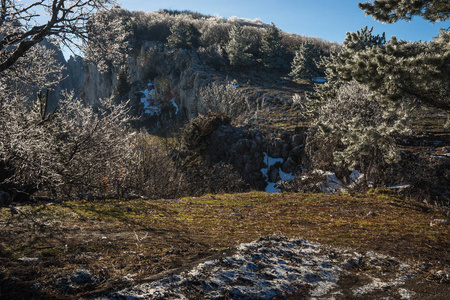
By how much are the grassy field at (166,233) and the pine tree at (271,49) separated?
48745 mm

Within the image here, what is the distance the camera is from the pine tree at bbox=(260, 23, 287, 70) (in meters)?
51.7

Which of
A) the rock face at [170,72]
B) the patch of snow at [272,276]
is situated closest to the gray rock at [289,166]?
the patch of snow at [272,276]

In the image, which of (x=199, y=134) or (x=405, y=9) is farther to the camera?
(x=199, y=134)

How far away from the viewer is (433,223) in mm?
5270

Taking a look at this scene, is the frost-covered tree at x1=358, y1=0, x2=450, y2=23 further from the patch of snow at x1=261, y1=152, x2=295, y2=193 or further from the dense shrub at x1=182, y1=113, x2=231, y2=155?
the dense shrub at x1=182, y1=113, x2=231, y2=155

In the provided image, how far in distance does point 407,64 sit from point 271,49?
1963 inches

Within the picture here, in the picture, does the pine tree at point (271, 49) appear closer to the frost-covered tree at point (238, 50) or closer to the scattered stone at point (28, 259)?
the frost-covered tree at point (238, 50)

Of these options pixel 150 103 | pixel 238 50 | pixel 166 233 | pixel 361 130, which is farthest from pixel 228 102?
pixel 166 233

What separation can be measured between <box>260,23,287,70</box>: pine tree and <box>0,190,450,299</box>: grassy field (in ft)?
160

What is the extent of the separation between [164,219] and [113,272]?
268 centimetres

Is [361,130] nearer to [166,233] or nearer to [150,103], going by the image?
[166,233]

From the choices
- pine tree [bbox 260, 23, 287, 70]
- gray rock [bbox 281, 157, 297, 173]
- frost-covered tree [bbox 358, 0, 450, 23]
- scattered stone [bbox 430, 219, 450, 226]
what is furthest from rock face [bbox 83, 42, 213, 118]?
scattered stone [bbox 430, 219, 450, 226]

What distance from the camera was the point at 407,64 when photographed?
525 cm

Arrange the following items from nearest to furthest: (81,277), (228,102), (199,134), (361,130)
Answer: (81,277) → (361,130) → (199,134) → (228,102)
